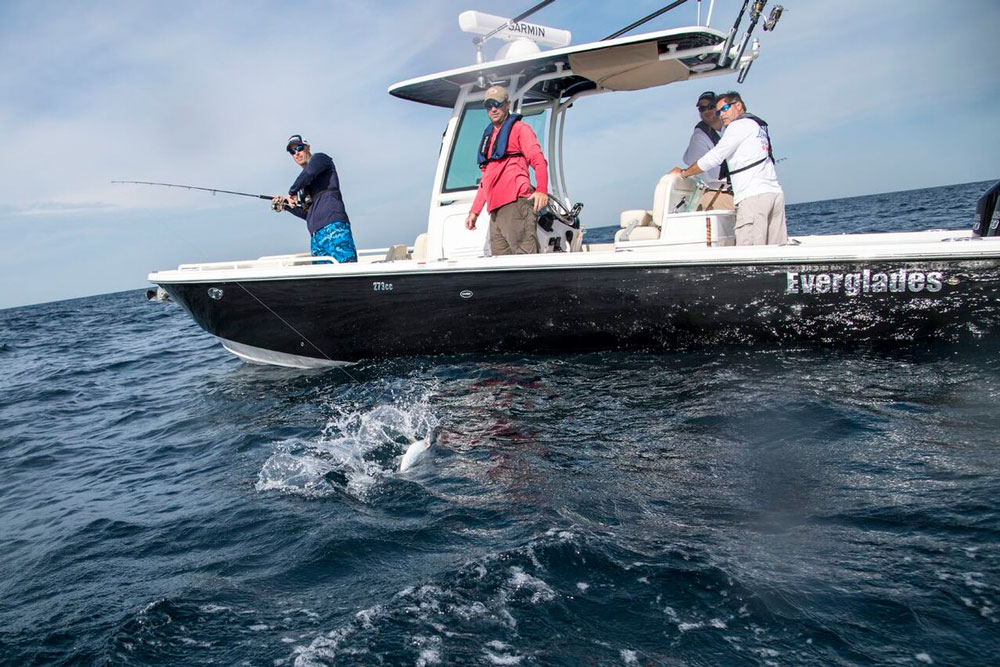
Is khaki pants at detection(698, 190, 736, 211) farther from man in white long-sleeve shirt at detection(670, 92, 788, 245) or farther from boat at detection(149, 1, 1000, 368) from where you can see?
man in white long-sleeve shirt at detection(670, 92, 788, 245)

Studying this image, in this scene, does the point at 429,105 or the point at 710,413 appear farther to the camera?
the point at 429,105

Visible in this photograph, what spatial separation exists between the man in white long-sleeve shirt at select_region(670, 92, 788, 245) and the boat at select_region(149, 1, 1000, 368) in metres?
0.47

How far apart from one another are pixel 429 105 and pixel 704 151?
327cm

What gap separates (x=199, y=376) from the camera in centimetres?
881

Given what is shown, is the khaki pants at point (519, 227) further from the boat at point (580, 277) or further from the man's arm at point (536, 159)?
the boat at point (580, 277)

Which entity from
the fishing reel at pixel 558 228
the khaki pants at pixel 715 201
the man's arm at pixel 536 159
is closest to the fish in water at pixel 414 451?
the man's arm at pixel 536 159

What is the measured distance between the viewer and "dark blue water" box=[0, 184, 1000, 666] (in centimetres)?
229

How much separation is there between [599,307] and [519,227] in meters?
1.17

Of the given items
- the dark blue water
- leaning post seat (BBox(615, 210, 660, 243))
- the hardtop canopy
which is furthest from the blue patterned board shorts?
leaning post seat (BBox(615, 210, 660, 243))

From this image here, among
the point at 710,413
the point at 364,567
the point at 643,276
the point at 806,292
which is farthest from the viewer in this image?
the point at 643,276

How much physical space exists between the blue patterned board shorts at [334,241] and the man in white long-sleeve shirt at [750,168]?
3.80 m

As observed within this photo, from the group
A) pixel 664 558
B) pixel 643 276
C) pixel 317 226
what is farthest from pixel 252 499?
pixel 317 226

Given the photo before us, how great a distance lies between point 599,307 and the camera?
5.99m

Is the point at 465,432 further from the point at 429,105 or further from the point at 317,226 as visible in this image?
the point at 429,105
